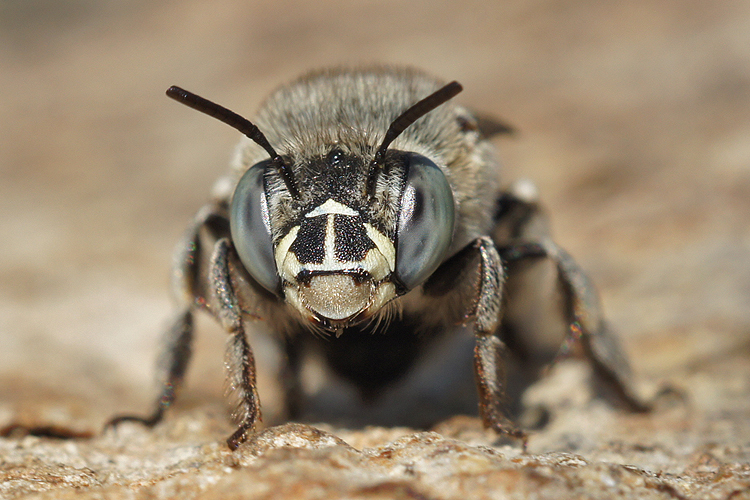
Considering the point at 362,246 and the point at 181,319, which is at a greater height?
the point at 362,246

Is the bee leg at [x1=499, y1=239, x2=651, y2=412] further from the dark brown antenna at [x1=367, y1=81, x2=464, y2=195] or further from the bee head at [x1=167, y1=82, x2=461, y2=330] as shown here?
the dark brown antenna at [x1=367, y1=81, x2=464, y2=195]

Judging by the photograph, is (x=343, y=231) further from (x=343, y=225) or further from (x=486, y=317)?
(x=486, y=317)


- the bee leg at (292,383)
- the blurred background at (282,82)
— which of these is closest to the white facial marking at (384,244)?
the bee leg at (292,383)

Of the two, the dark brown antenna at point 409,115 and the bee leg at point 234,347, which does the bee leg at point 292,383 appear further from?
the dark brown antenna at point 409,115

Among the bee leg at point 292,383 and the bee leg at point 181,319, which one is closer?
the bee leg at point 181,319

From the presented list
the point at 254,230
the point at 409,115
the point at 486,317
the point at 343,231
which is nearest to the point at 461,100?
the point at 409,115

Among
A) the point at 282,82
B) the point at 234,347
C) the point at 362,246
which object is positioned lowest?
the point at 234,347

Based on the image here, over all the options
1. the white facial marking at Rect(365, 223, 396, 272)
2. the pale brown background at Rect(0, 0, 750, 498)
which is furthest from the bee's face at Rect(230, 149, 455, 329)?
the pale brown background at Rect(0, 0, 750, 498)
